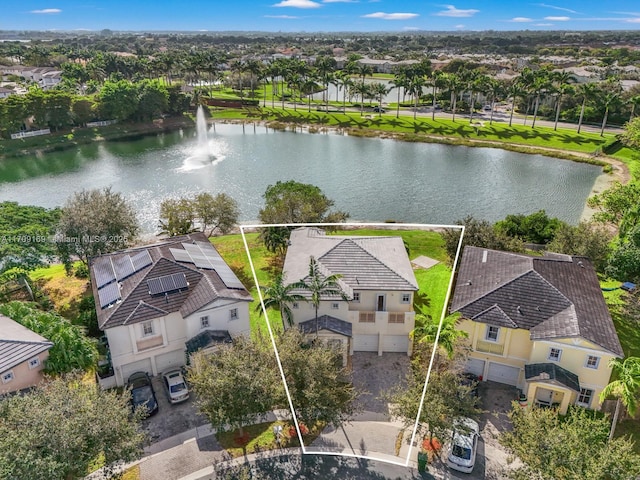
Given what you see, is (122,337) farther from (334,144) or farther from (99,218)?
(334,144)

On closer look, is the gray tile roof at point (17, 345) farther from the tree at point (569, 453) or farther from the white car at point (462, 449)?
the tree at point (569, 453)

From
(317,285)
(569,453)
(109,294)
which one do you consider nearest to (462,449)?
(569,453)

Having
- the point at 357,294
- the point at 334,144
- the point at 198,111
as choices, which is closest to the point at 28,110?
the point at 198,111

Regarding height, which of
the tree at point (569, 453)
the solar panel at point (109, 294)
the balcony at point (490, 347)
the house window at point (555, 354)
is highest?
the solar panel at point (109, 294)

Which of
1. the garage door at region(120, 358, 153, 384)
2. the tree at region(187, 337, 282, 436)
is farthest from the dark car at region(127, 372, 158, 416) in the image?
the tree at region(187, 337, 282, 436)

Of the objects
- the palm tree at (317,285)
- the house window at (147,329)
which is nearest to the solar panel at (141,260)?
the house window at (147,329)

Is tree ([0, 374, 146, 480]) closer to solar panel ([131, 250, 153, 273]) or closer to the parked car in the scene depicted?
the parked car
